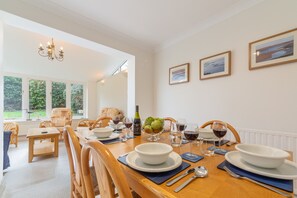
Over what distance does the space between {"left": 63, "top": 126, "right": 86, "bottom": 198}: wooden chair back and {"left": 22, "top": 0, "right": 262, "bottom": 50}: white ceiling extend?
5.84 ft

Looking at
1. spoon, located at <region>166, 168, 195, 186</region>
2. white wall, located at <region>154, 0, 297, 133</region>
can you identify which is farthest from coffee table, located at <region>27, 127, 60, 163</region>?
spoon, located at <region>166, 168, 195, 186</region>

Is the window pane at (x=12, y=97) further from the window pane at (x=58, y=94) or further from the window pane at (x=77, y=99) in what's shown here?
the window pane at (x=77, y=99)

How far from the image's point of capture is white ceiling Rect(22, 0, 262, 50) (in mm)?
1831

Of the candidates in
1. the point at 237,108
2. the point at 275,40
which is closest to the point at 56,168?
the point at 237,108

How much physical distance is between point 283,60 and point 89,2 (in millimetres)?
2485

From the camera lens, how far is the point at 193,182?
0.59 m

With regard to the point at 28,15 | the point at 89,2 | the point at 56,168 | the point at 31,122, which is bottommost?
the point at 56,168

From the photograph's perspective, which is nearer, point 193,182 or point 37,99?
point 193,182

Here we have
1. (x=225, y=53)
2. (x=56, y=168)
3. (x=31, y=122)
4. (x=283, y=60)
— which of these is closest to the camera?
(x=283, y=60)

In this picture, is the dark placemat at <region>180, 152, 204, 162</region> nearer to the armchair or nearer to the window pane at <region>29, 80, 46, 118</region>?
the armchair

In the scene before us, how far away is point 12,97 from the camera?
13.9 ft

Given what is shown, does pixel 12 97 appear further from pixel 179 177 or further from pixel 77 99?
pixel 179 177

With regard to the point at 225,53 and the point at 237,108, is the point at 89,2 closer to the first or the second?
the point at 225,53

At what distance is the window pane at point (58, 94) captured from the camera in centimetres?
501
